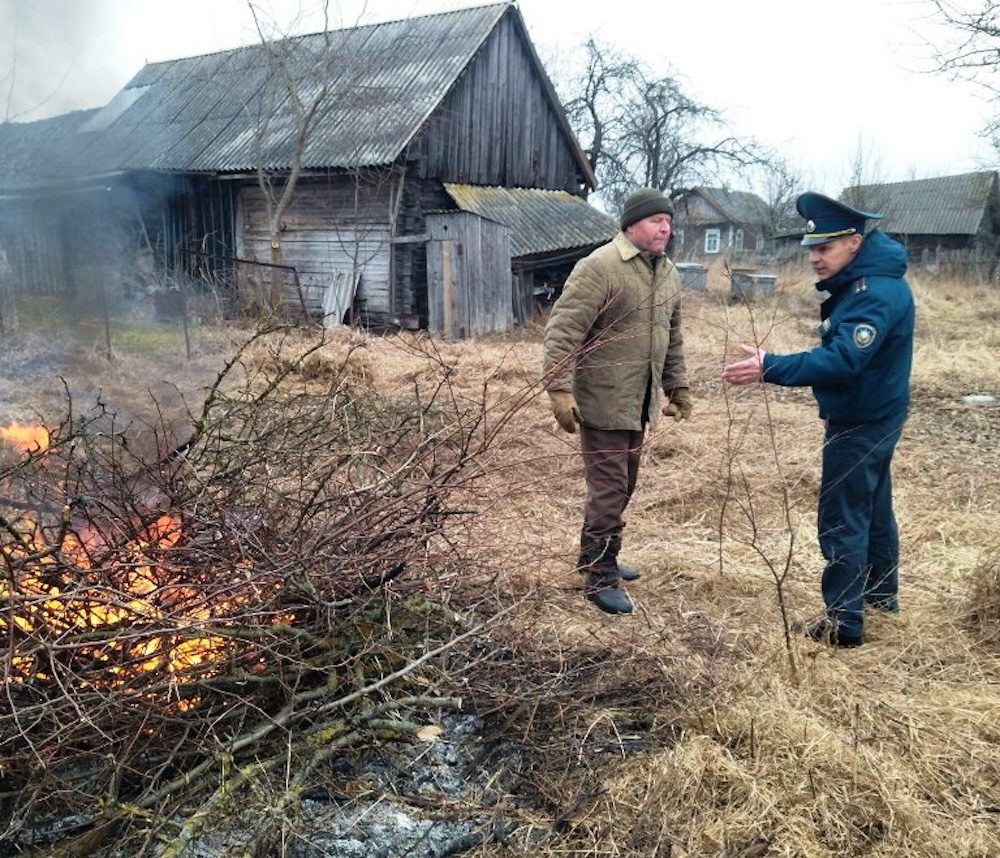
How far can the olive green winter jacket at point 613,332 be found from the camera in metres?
3.62

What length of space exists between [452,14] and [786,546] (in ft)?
47.1

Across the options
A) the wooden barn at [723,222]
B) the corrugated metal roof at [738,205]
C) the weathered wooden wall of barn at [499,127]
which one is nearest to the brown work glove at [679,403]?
the weathered wooden wall of barn at [499,127]

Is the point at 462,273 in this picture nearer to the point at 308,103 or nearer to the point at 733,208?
the point at 308,103

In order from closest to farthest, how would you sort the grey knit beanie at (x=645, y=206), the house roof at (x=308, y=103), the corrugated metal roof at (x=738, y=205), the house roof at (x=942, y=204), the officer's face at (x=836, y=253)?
the officer's face at (x=836, y=253), the grey knit beanie at (x=645, y=206), the house roof at (x=308, y=103), the house roof at (x=942, y=204), the corrugated metal roof at (x=738, y=205)

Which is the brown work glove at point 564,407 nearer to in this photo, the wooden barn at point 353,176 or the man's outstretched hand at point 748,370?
the man's outstretched hand at point 748,370

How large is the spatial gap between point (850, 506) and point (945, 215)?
1685 inches

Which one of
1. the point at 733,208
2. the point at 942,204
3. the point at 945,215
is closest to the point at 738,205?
the point at 733,208

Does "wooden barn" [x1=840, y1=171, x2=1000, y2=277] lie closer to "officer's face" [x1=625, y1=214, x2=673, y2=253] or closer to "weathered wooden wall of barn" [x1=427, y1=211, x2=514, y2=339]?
"weathered wooden wall of barn" [x1=427, y1=211, x2=514, y2=339]

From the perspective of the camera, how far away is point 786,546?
460cm

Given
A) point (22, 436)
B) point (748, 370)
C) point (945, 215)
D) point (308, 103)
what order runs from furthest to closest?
A: point (945, 215)
point (308, 103)
point (22, 436)
point (748, 370)

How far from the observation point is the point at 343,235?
47.5ft

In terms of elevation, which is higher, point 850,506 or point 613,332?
point 613,332

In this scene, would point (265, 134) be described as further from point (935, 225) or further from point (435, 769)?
point (935, 225)

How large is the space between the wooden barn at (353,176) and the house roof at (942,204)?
88.2 feet
